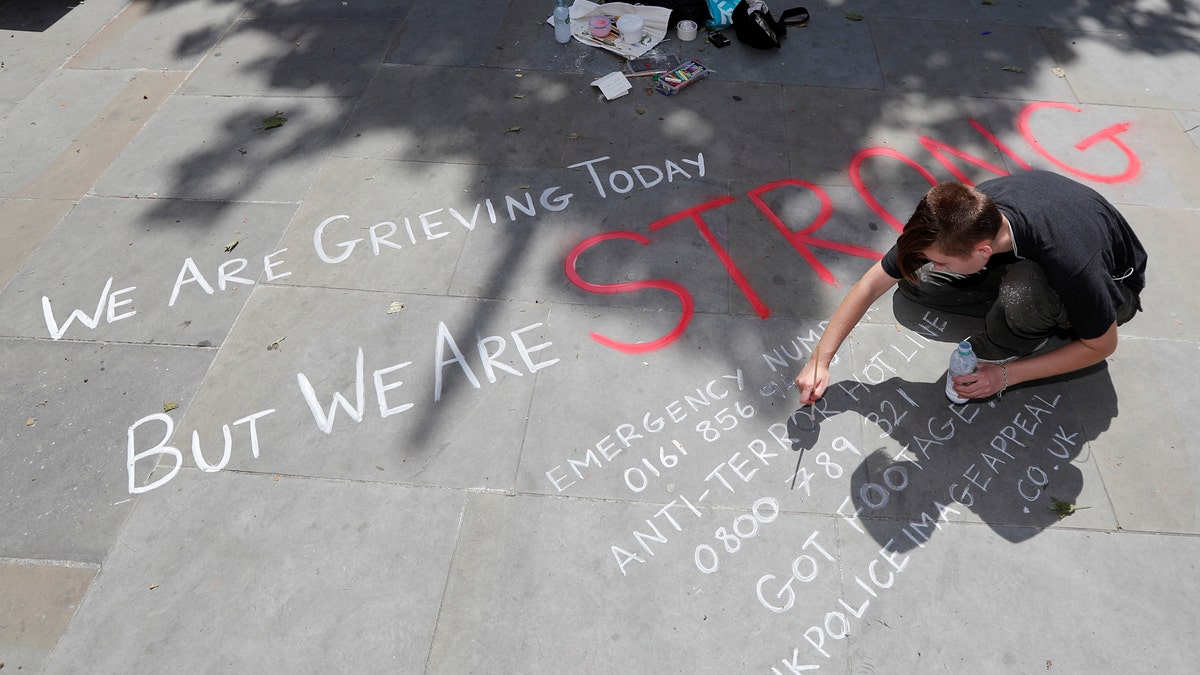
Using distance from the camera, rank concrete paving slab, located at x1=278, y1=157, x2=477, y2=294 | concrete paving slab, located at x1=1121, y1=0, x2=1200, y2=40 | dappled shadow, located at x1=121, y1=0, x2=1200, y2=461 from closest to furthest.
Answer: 1. concrete paving slab, located at x1=278, y1=157, x2=477, y2=294
2. dappled shadow, located at x1=121, y1=0, x2=1200, y2=461
3. concrete paving slab, located at x1=1121, y1=0, x2=1200, y2=40

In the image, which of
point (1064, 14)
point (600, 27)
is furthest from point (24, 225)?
point (1064, 14)

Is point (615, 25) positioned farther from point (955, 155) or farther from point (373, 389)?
point (373, 389)

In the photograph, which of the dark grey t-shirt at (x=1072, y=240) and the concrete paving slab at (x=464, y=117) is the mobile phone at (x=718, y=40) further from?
the dark grey t-shirt at (x=1072, y=240)

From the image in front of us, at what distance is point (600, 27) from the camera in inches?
236

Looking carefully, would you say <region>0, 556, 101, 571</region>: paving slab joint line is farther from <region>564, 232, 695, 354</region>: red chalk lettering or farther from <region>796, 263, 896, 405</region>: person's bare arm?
<region>796, 263, 896, 405</region>: person's bare arm

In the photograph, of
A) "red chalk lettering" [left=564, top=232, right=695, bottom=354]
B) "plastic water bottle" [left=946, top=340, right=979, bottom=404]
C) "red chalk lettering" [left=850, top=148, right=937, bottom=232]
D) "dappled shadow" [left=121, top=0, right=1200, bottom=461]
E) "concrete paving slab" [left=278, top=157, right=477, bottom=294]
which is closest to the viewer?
"plastic water bottle" [left=946, top=340, right=979, bottom=404]

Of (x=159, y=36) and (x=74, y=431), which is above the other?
(x=159, y=36)

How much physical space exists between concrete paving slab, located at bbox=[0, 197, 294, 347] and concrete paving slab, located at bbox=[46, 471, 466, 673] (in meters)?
1.14

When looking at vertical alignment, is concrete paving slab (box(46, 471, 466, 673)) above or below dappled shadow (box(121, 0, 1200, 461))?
below

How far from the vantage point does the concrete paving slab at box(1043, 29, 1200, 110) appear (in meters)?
5.50

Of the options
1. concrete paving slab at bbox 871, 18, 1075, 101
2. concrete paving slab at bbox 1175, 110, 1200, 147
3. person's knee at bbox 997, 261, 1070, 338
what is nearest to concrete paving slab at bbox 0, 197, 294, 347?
person's knee at bbox 997, 261, 1070, 338

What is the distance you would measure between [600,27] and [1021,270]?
404cm

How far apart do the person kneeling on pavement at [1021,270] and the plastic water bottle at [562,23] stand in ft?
12.3

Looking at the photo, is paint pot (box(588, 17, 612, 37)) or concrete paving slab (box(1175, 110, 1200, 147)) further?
paint pot (box(588, 17, 612, 37))
